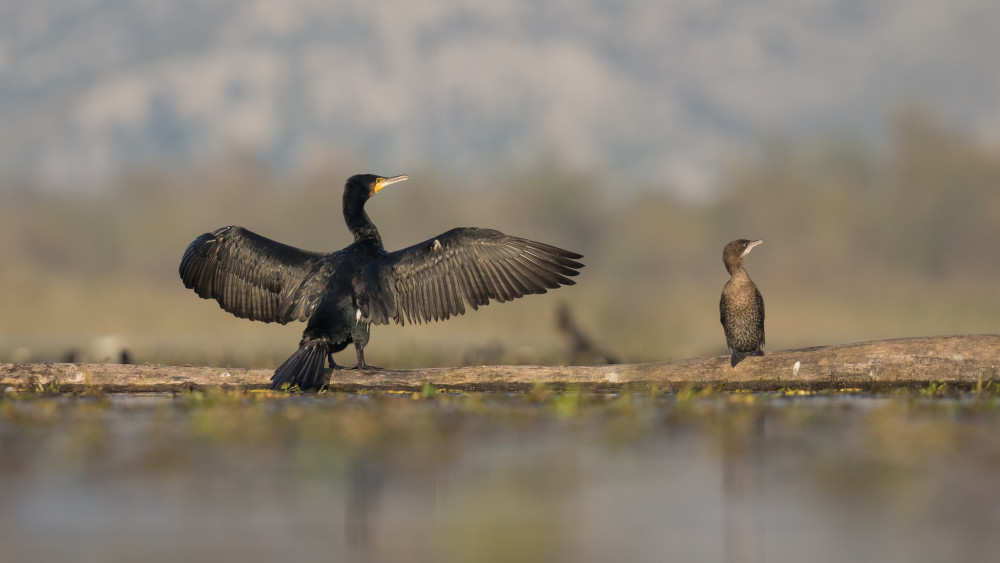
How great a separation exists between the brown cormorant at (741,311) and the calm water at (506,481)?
1.61 m

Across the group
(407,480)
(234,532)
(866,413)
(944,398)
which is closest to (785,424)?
(866,413)

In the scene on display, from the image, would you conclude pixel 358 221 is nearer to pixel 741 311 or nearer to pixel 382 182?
pixel 382 182

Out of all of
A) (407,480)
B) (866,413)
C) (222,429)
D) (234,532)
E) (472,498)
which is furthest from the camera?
(866,413)

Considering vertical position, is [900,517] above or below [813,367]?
below

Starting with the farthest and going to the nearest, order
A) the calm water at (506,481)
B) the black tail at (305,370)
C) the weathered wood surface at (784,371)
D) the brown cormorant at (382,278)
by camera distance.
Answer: the brown cormorant at (382,278) < the weathered wood surface at (784,371) < the black tail at (305,370) < the calm water at (506,481)

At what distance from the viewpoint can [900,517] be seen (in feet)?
18.9

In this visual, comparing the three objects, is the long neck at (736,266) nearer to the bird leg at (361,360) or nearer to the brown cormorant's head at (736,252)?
the brown cormorant's head at (736,252)

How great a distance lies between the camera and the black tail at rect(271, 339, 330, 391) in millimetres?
12008

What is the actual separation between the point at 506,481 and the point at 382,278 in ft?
19.9

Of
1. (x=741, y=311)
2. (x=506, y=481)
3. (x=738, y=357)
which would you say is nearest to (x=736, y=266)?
(x=741, y=311)

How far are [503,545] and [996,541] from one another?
218 cm

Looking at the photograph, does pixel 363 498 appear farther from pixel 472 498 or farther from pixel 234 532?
pixel 234 532

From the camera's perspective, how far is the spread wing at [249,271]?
13.4 meters

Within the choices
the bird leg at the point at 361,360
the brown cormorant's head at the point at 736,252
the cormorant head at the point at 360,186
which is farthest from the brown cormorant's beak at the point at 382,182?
the brown cormorant's head at the point at 736,252
